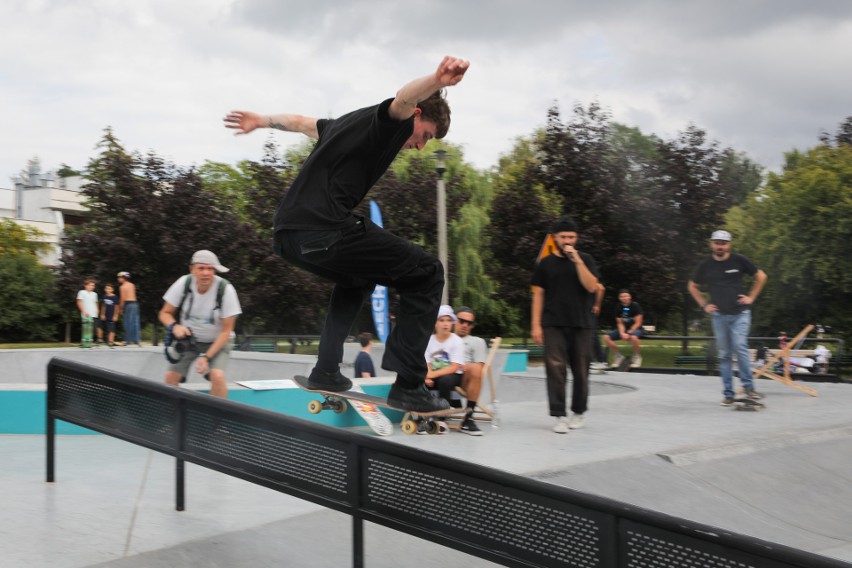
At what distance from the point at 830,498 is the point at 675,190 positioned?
20.9 m

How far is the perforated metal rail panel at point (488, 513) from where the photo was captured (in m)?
3.09

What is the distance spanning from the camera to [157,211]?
81.8 ft

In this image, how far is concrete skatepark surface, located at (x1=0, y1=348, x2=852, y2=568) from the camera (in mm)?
4031

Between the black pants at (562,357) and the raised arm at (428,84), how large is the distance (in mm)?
4736

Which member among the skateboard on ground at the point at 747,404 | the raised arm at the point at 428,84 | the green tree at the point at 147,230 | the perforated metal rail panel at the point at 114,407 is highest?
the green tree at the point at 147,230

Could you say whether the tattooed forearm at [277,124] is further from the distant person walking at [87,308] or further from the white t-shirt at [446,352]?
the distant person walking at [87,308]

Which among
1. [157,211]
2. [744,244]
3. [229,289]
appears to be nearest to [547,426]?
[229,289]

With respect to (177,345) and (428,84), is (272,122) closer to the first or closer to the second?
(428,84)

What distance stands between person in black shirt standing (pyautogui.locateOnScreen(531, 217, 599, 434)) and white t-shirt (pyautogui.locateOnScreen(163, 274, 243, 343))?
286 cm

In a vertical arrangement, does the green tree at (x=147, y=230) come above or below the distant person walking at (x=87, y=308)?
above

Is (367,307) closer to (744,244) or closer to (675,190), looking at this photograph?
(675,190)

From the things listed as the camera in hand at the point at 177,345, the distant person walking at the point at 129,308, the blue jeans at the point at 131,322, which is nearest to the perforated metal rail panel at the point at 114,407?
the camera in hand at the point at 177,345

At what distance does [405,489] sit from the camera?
12.3ft

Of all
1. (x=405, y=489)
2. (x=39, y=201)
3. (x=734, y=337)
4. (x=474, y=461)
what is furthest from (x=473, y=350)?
(x=39, y=201)
